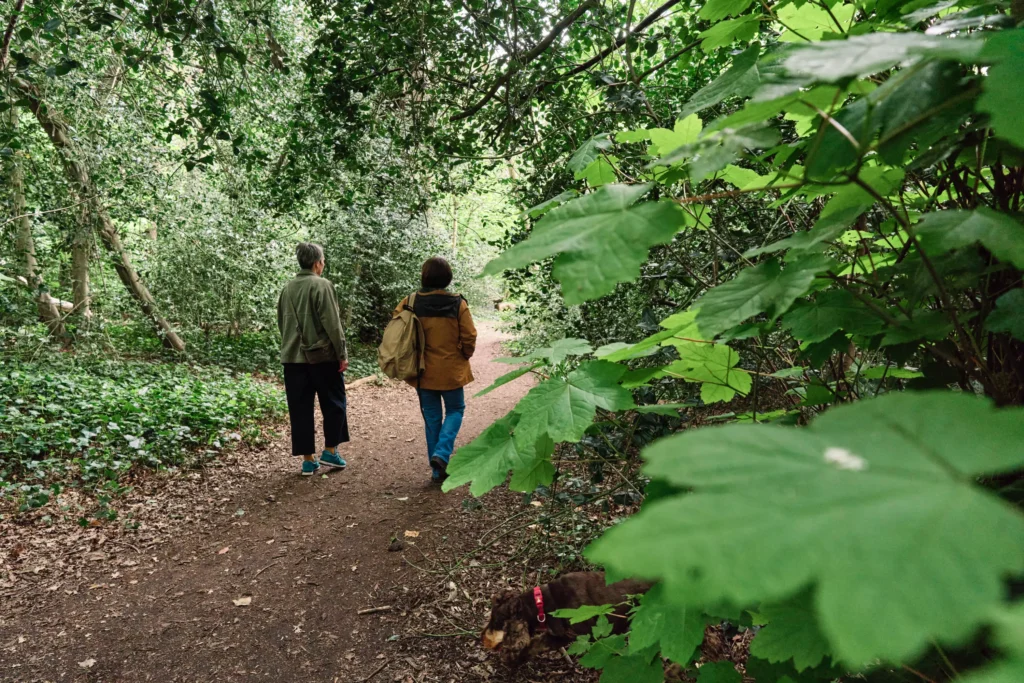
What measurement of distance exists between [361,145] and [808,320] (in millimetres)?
6505

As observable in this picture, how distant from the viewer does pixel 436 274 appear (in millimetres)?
5301

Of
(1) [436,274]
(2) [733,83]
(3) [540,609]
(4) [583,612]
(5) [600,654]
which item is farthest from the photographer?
(1) [436,274]

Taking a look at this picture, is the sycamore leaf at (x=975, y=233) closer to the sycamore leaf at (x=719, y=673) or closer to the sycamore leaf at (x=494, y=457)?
the sycamore leaf at (x=494, y=457)

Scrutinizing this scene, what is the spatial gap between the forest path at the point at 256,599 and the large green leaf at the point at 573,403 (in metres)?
2.70

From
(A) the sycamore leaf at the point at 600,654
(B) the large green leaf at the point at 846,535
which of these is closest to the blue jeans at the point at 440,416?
(A) the sycamore leaf at the point at 600,654

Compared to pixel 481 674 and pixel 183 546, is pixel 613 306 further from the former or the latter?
pixel 183 546

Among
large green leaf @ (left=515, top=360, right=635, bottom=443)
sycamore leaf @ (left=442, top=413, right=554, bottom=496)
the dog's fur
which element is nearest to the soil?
the dog's fur

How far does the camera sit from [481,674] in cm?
309

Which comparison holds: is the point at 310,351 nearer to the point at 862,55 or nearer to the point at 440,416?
the point at 440,416

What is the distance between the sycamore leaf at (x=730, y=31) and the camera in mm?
1291

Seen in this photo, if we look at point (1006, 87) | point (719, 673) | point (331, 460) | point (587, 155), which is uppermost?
point (587, 155)

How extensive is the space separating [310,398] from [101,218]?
17.1ft

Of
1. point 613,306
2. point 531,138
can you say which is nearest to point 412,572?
point 613,306

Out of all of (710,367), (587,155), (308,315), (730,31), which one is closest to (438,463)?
(308,315)
